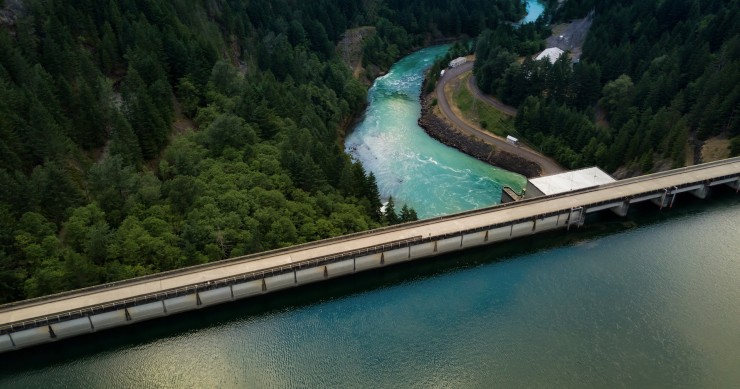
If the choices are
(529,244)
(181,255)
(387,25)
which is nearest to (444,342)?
(529,244)

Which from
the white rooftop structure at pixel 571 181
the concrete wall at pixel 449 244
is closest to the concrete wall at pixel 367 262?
the concrete wall at pixel 449 244

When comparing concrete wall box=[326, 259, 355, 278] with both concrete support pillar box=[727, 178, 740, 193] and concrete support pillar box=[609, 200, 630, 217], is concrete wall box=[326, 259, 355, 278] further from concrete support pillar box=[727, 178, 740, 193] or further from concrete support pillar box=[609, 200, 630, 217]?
concrete support pillar box=[727, 178, 740, 193]

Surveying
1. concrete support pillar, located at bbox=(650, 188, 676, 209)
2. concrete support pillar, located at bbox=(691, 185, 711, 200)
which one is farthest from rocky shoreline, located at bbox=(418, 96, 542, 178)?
concrete support pillar, located at bbox=(691, 185, 711, 200)

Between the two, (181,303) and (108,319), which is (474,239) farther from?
(108,319)

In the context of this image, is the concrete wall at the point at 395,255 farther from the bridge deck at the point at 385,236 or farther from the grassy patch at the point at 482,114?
the grassy patch at the point at 482,114

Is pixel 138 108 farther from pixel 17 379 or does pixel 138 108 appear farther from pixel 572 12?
pixel 572 12
